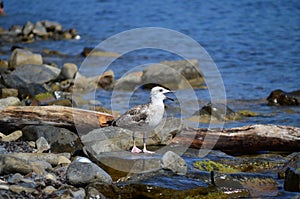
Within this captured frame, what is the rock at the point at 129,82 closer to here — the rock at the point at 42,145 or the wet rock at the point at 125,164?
the rock at the point at 42,145

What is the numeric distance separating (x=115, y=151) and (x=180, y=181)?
144cm

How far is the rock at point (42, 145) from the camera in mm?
9156

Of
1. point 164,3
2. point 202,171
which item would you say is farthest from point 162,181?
point 164,3

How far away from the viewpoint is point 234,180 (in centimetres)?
794

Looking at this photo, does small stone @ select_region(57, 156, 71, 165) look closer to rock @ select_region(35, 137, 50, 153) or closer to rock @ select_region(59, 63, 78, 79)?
rock @ select_region(35, 137, 50, 153)

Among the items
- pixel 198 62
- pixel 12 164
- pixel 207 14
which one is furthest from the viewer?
pixel 207 14

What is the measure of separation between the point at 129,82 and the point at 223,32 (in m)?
8.96

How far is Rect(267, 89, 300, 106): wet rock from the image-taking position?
14.4 metres

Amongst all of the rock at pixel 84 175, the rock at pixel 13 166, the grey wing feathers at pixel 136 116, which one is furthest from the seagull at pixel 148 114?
the rock at pixel 13 166

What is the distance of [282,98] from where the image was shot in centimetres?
1452

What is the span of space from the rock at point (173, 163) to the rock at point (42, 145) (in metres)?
2.11

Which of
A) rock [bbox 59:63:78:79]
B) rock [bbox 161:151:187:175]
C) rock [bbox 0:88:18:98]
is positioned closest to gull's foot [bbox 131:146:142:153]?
rock [bbox 161:151:187:175]

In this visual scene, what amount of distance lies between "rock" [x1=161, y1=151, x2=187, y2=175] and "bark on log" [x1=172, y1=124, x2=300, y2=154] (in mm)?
1782

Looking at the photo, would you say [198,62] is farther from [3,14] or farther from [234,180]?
[3,14]
